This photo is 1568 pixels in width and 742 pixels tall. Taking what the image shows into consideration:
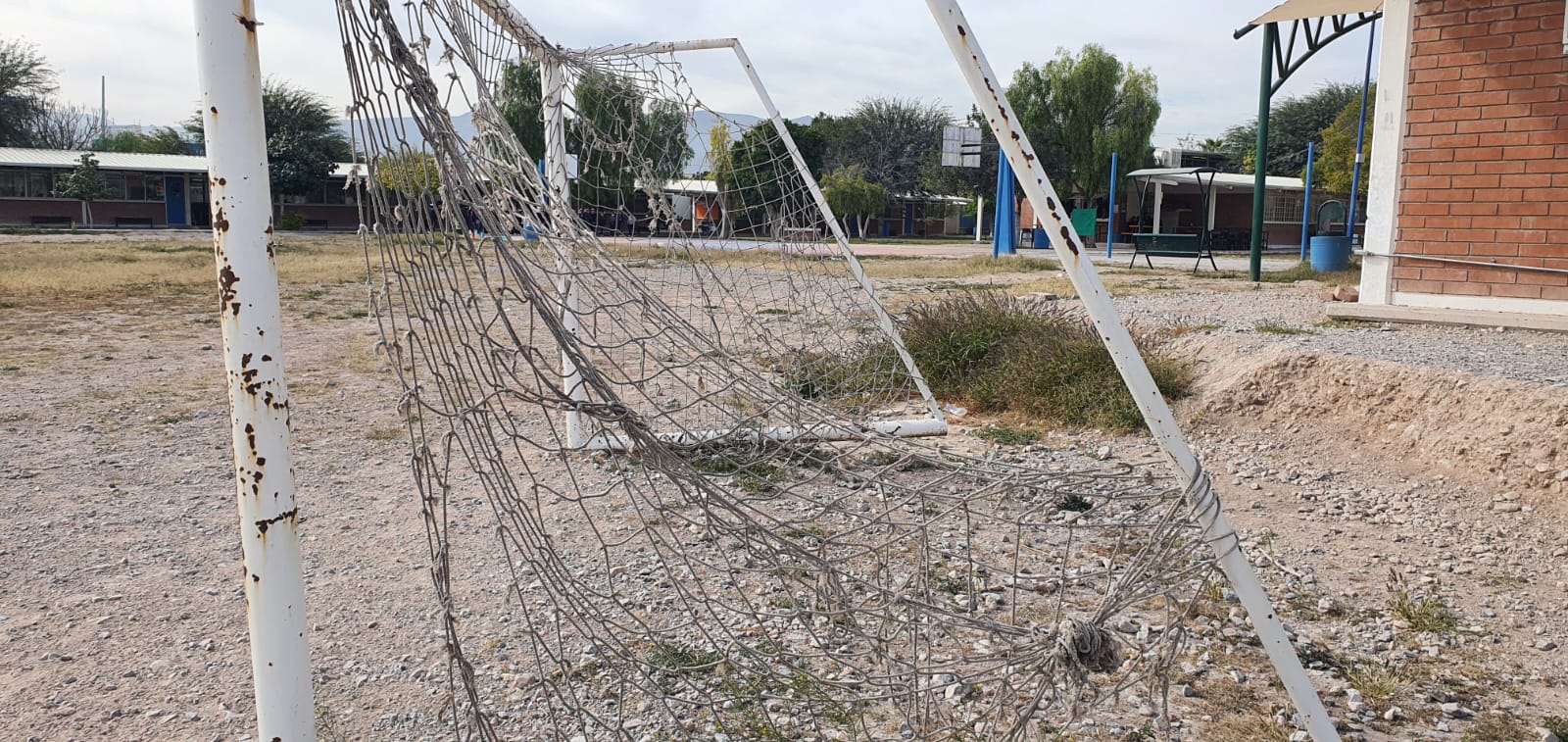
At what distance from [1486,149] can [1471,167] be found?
5.1 inches

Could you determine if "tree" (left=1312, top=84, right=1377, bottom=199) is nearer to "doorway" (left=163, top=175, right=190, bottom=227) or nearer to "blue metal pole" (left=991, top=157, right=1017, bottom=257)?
"blue metal pole" (left=991, top=157, right=1017, bottom=257)

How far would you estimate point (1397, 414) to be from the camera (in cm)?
491

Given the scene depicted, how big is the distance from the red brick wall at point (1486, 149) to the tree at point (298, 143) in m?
36.9

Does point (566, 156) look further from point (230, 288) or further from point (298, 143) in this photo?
point (298, 143)

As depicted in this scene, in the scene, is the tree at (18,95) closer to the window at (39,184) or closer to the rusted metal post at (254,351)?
the window at (39,184)

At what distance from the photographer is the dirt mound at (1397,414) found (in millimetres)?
4230

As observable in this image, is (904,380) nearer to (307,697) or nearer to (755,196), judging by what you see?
(755,196)

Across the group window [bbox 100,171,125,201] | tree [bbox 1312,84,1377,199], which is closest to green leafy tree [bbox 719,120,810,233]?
tree [bbox 1312,84,1377,199]

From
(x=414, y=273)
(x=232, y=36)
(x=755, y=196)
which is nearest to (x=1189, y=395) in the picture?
(x=755, y=196)

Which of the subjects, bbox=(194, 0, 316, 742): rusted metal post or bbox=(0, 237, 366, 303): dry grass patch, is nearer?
bbox=(194, 0, 316, 742): rusted metal post

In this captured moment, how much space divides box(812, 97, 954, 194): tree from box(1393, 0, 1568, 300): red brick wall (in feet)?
125

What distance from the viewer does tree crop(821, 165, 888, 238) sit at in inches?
1444

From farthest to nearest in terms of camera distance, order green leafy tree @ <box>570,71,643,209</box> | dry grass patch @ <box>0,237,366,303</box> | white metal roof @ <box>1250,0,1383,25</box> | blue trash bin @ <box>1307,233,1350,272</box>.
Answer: blue trash bin @ <box>1307,233,1350,272</box>
dry grass patch @ <box>0,237,366,303</box>
white metal roof @ <box>1250,0,1383,25</box>
green leafy tree @ <box>570,71,643,209</box>

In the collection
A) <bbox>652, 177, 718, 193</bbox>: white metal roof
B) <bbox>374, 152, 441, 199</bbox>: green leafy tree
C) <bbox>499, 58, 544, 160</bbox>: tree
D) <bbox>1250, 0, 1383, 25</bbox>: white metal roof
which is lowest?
<bbox>374, 152, 441, 199</bbox>: green leafy tree
